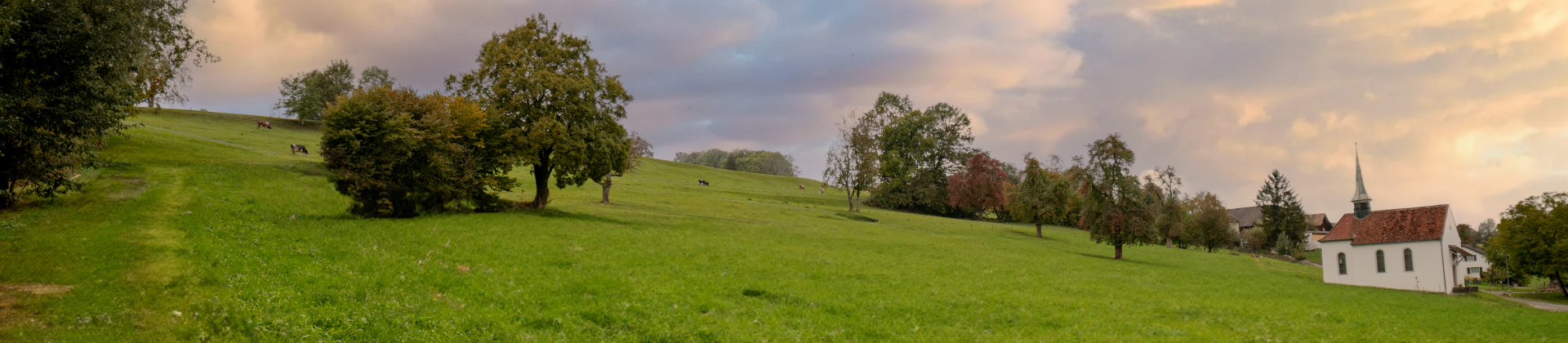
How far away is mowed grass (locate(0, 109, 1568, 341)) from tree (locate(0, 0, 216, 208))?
5.09 ft

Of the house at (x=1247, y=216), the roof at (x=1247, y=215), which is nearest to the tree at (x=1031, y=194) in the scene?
the house at (x=1247, y=216)

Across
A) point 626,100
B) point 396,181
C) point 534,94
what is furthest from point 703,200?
point 396,181

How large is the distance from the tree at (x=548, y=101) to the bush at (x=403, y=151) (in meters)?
2.27

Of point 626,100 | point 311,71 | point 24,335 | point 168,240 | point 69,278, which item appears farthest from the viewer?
point 311,71

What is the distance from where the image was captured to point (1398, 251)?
2222 inches

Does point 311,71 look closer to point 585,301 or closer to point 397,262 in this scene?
point 397,262

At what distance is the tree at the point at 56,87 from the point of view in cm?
2512

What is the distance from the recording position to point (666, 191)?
75562 mm

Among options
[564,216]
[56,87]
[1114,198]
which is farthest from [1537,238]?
[56,87]

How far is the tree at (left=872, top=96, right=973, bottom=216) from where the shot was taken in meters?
90.7

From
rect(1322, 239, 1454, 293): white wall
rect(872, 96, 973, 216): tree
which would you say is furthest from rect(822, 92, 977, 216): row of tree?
rect(1322, 239, 1454, 293): white wall

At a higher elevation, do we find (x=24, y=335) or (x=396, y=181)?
(x=396, y=181)

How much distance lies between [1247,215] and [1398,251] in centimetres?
10087

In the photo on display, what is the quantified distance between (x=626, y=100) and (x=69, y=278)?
29.2m
